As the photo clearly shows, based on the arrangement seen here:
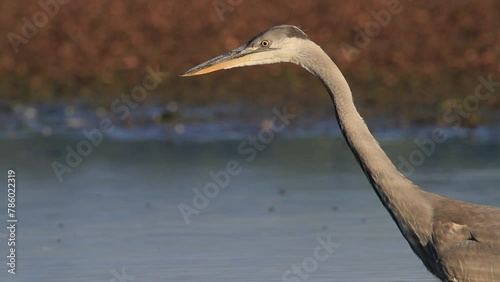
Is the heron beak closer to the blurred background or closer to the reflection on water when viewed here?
the blurred background

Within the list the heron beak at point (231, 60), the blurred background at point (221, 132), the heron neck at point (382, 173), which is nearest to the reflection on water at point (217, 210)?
the blurred background at point (221, 132)

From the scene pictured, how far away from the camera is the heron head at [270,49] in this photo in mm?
8078

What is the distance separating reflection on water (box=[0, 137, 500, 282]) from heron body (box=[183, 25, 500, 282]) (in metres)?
1.63

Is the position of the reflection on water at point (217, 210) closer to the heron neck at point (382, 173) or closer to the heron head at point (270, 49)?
the heron neck at point (382, 173)

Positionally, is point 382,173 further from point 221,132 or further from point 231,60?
point 221,132

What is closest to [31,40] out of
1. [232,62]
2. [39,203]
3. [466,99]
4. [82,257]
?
[466,99]

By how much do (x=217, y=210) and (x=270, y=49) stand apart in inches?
159

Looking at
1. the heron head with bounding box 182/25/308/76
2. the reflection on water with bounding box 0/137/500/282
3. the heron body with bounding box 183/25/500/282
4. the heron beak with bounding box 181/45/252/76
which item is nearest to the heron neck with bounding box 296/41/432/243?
the heron body with bounding box 183/25/500/282

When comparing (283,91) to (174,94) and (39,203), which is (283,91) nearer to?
(174,94)

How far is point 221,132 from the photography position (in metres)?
16.4

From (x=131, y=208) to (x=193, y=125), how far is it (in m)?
4.92

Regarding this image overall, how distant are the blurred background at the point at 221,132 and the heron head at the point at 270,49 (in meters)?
1.73

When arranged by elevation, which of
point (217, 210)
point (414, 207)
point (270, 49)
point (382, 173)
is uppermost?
point (217, 210)

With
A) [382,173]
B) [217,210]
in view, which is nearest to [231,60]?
[382,173]
